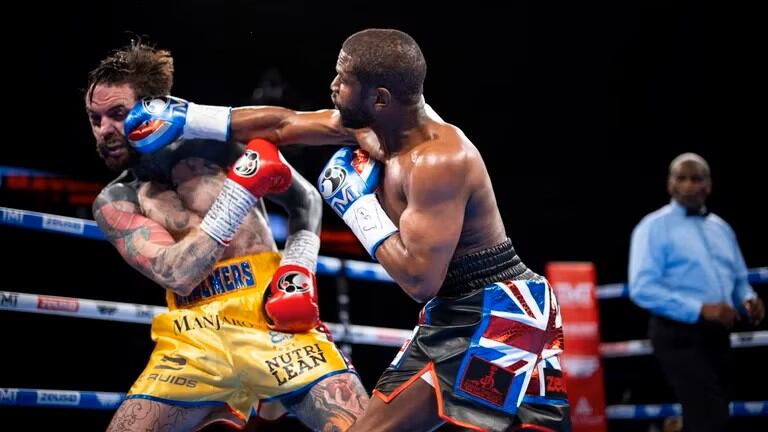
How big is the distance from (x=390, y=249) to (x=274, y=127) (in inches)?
21.9

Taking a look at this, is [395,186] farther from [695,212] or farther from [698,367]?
[695,212]

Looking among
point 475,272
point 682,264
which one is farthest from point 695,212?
point 475,272

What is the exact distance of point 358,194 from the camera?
190 cm

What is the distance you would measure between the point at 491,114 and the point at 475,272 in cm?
599

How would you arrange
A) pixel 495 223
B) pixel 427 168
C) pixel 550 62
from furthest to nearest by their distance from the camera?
pixel 550 62 < pixel 495 223 < pixel 427 168

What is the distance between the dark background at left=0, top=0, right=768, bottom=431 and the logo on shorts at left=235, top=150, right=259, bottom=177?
2227 mm

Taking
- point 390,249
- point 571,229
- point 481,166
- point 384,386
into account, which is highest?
point 481,166

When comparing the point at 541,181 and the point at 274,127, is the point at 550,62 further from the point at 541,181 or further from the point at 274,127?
the point at 274,127

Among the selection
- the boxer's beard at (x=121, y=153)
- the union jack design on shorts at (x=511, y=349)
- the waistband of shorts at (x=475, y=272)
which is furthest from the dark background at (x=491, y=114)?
the union jack design on shorts at (x=511, y=349)

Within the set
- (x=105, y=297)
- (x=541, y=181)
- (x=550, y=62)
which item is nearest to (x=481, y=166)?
(x=105, y=297)

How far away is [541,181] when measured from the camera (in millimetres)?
8234

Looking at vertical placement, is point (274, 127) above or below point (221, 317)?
above

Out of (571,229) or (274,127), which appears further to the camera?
(571,229)

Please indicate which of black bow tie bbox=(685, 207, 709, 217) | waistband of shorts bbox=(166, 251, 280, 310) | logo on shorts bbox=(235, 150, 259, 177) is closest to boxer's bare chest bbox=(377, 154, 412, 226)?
logo on shorts bbox=(235, 150, 259, 177)
